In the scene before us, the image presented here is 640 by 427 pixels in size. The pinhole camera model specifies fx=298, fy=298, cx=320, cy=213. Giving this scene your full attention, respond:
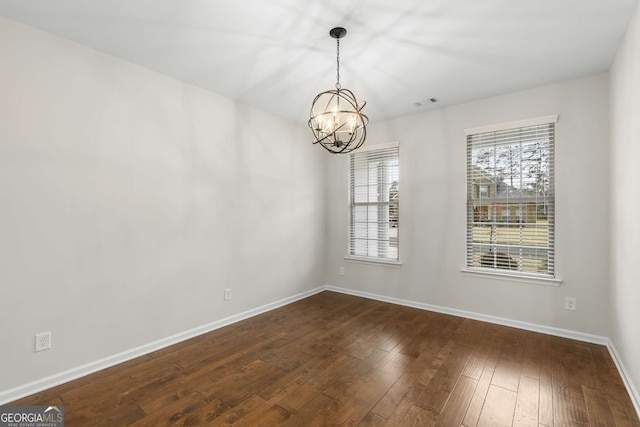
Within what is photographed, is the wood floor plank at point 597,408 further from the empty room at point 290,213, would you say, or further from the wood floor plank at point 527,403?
the wood floor plank at point 527,403

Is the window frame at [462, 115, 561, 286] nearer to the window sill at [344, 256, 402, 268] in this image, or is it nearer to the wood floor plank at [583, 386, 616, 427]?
the window sill at [344, 256, 402, 268]

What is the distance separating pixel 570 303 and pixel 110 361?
444 cm

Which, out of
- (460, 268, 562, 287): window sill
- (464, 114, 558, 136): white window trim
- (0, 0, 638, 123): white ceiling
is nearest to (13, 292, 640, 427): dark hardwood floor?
(460, 268, 562, 287): window sill

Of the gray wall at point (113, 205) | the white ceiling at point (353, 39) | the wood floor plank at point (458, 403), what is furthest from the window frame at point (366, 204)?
the wood floor plank at point (458, 403)

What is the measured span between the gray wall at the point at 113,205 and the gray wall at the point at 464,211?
1.71 m

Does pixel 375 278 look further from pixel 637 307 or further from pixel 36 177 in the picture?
pixel 36 177

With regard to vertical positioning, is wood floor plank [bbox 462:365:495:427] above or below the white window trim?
below

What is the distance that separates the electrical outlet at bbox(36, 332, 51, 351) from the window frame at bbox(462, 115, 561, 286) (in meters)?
4.12

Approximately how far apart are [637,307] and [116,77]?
4365 millimetres

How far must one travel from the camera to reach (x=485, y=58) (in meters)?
2.69

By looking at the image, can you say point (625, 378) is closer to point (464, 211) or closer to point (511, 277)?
point (511, 277)

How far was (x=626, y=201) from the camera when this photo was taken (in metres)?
2.29

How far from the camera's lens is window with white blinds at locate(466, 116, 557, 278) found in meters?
3.25

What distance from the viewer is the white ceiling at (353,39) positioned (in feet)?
6.68
